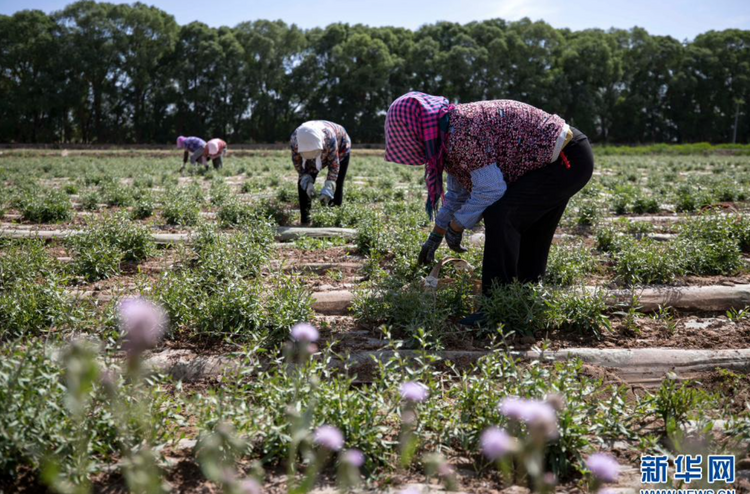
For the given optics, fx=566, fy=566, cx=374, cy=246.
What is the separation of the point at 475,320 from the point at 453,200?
1.25 m

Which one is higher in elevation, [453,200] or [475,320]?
[453,200]

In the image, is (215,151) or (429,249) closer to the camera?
(429,249)

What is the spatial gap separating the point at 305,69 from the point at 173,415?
6579cm

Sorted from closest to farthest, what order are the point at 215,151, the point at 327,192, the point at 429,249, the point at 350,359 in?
the point at 350,359, the point at 429,249, the point at 327,192, the point at 215,151

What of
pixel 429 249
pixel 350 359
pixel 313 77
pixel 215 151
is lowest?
pixel 350 359

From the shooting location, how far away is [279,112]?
209 feet

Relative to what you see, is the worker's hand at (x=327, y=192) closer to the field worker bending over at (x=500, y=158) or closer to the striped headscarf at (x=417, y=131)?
the striped headscarf at (x=417, y=131)

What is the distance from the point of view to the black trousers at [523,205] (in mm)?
4312

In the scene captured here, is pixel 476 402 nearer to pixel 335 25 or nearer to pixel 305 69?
pixel 305 69

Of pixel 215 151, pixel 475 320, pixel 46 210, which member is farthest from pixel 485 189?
pixel 215 151

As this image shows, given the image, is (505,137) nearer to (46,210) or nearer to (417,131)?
(417,131)

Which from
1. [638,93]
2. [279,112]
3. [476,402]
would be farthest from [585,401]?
[638,93]

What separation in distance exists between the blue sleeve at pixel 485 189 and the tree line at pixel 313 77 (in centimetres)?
5915

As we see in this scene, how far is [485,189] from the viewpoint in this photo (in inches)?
170
